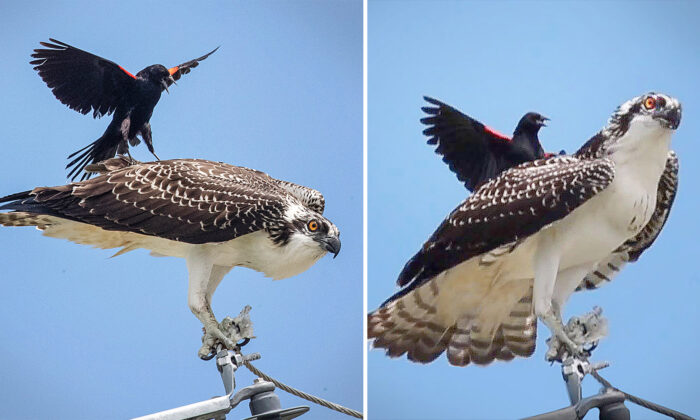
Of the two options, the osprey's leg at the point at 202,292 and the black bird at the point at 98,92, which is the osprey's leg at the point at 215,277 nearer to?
the osprey's leg at the point at 202,292

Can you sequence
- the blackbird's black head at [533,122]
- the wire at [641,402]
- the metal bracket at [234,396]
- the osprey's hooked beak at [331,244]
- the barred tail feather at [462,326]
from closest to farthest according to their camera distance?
the metal bracket at [234,396] < the wire at [641,402] < the osprey's hooked beak at [331,244] < the barred tail feather at [462,326] < the blackbird's black head at [533,122]

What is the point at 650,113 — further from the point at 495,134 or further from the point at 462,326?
the point at 462,326

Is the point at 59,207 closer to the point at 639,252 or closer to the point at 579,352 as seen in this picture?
the point at 579,352

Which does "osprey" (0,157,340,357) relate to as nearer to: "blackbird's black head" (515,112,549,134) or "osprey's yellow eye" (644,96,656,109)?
"blackbird's black head" (515,112,549,134)

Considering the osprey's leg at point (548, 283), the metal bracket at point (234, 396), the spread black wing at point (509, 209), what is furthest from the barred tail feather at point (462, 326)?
the metal bracket at point (234, 396)

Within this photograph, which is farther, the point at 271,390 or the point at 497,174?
the point at 497,174

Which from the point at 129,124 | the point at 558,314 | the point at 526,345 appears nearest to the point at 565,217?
the point at 558,314

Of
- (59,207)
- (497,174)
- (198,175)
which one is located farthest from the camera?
(497,174)

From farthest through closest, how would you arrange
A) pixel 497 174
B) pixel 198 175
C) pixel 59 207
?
pixel 497 174 < pixel 198 175 < pixel 59 207
